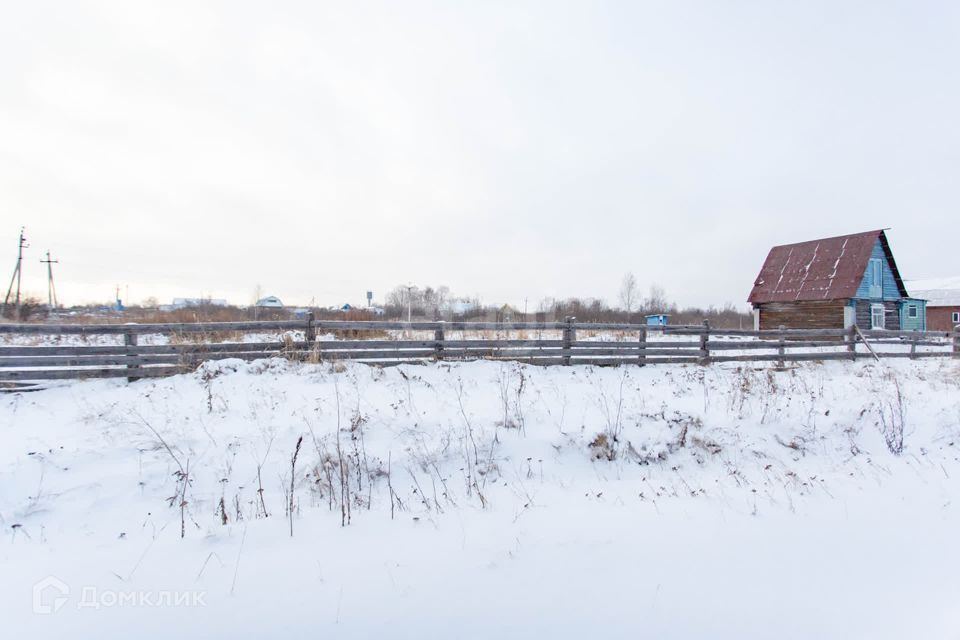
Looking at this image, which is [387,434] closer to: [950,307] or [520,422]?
[520,422]

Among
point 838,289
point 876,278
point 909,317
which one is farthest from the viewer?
point 909,317

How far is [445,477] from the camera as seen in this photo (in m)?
4.95

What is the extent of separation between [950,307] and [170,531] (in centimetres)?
6087

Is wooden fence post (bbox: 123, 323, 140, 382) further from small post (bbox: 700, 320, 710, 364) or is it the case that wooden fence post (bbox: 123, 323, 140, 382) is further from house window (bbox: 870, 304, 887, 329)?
house window (bbox: 870, 304, 887, 329)

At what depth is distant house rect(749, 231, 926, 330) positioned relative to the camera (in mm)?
24719

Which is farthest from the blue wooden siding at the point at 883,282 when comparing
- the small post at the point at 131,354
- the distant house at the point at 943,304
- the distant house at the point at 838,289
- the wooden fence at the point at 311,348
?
the small post at the point at 131,354

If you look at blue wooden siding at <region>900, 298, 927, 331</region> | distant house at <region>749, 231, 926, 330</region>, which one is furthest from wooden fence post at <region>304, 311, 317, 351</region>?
blue wooden siding at <region>900, 298, 927, 331</region>

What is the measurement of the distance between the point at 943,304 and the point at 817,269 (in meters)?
27.5

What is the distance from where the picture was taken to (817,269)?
88.7 feet

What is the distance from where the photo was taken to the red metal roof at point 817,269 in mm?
24938

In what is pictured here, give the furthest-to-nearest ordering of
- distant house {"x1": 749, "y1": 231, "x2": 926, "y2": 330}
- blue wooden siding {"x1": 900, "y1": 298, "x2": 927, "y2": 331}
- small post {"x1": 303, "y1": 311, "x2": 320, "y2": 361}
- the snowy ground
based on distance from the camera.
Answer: blue wooden siding {"x1": 900, "y1": 298, "x2": 927, "y2": 331}, distant house {"x1": 749, "y1": 231, "x2": 926, "y2": 330}, small post {"x1": 303, "y1": 311, "x2": 320, "y2": 361}, the snowy ground

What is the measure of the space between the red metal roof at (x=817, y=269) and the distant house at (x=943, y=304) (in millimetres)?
22338

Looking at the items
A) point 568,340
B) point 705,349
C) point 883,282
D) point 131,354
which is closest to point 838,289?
point 883,282

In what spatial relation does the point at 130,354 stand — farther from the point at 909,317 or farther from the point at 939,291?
the point at 939,291
